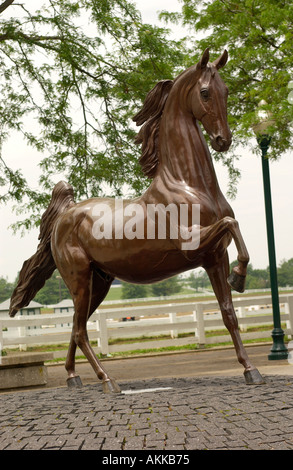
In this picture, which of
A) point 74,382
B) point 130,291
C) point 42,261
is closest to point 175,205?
point 42,261

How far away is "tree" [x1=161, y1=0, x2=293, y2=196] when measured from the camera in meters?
9.27

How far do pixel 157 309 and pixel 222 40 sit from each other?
6238 mm

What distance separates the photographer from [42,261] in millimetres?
5980

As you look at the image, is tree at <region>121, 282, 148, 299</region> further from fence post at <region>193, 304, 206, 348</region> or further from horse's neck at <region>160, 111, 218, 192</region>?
horse's neck at <region>160, 111, 218, 192</region>

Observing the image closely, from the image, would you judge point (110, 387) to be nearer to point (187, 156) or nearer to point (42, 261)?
point (42, 261)

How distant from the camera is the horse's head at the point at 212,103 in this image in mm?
4586

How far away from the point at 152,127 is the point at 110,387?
242 centimetres

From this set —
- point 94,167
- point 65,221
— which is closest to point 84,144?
point 94,167

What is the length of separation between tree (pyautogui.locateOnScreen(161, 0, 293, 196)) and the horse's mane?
3.97 meters

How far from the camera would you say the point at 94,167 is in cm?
1093

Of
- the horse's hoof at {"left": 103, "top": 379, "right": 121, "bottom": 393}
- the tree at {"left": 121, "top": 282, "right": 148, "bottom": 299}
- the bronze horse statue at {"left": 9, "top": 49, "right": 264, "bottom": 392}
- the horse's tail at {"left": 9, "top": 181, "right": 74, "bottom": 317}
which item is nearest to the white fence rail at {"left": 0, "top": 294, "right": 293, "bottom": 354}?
the horse's tail at {"left": 9, "top": 181, "right": 74, "bottom": 317}

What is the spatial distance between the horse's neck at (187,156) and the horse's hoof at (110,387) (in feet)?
6.28

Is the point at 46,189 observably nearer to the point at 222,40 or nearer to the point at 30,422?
the point at 222,40
